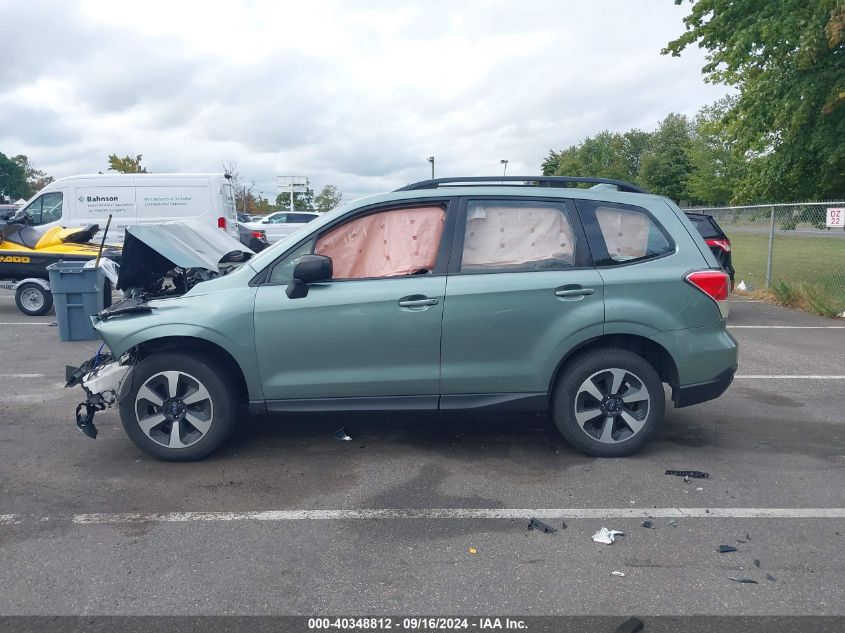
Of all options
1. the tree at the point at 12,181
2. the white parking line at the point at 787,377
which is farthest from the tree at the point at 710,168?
the tree at the point at 12,181

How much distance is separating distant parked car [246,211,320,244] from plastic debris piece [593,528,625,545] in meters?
23.4

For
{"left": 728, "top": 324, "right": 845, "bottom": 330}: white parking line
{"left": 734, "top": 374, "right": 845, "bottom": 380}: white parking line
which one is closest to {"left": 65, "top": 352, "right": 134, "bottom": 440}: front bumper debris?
{"left": 734, "top": 374, "right": 845, "bottom": 380}: white parking line

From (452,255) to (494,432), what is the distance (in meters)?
1.53

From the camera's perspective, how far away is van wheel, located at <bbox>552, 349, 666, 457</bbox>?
4844 mm

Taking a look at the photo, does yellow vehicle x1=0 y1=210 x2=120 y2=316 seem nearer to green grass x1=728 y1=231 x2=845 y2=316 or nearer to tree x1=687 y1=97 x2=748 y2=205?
green grass x1=728 y1=231 x2=845 y2=316

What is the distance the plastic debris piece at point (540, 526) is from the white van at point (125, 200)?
13.9 metres

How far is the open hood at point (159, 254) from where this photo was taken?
534cm

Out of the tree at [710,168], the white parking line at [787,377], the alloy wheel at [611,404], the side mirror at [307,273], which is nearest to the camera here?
the side mirror at [307,273]

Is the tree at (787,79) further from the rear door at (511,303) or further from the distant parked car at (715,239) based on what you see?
the rear door at (511,303)

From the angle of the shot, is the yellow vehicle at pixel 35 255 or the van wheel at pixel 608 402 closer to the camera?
the van wheel at pixel 608 402

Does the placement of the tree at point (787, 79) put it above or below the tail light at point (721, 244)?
above

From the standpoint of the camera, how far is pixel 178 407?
484 cm

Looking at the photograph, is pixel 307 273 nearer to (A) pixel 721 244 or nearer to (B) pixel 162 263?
(B) pixel 162 263

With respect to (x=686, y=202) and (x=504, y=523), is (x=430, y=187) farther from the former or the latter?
(x=686, y=202)
